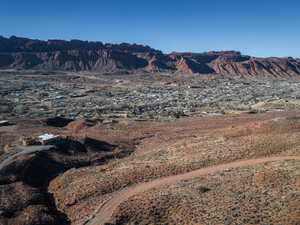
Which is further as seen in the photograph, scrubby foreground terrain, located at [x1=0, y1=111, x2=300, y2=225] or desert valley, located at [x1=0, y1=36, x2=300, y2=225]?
desert valley, located at [x1=0, y1=36, x2=300, y2=225]

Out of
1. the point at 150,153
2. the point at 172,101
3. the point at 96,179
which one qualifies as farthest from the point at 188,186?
the point at 172,101

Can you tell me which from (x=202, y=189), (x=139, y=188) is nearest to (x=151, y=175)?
(x=139, y=188)

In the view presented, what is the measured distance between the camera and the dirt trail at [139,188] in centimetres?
1762

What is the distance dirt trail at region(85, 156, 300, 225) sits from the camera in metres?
17.6

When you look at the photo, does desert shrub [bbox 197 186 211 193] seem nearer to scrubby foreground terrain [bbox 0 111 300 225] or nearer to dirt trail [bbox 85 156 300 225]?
scrubby foreground terrain [bbox 0 111 300 225]

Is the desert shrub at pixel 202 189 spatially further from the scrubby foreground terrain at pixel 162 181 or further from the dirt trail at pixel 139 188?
the dirt trail at pixel 139 188

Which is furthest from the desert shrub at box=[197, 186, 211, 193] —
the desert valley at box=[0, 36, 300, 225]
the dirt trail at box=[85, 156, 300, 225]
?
the dirt trail at box=[85, 156, 300, 225]

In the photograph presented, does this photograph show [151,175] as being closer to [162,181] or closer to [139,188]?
[162,181]

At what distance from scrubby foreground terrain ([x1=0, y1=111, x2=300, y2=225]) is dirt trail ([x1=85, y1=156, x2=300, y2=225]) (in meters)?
0.08

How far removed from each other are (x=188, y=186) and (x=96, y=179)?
8.34 metres

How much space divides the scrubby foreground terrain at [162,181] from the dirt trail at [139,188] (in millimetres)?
80

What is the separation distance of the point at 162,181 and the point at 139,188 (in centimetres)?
219

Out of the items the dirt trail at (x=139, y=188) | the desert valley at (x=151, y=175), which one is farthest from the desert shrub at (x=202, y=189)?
the dirt trail at (x=139, y=188)

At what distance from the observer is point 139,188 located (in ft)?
70.7
